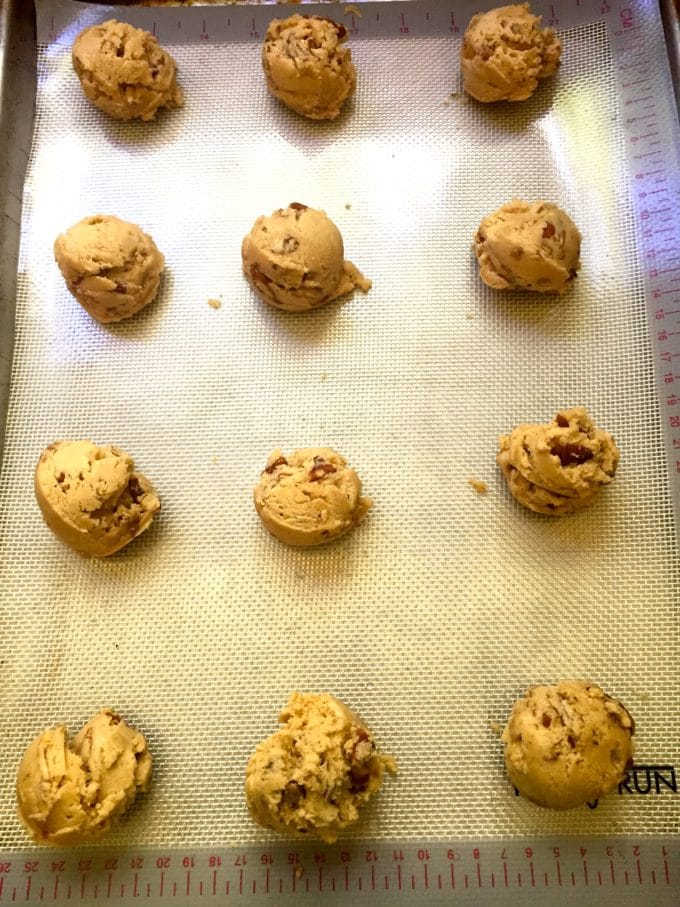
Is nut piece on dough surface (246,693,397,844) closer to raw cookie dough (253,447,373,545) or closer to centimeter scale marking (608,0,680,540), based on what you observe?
raw cookie dough (253,447,373,545)

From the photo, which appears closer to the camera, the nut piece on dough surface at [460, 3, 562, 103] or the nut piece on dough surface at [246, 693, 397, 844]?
the nut piece on dough surface at [246, 693, 397, 844]

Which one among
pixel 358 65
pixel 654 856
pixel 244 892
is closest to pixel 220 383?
pixel 358 65

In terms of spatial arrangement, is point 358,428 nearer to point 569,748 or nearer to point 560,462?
point 560,462

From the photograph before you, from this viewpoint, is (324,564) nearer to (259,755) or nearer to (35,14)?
(259,755)

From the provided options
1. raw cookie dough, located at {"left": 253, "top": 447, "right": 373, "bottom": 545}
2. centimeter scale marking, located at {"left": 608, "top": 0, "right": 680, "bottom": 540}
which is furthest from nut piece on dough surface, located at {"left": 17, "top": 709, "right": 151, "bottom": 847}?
centimeter scale marking, located at {"left": 608, "top": 0, "right": 680, "bottom": 540}

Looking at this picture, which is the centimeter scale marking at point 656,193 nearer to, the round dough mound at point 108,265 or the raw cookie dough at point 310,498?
the raw cookie dough at point 310,498

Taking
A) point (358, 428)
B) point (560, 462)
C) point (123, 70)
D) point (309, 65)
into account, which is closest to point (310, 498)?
point (358, 428)
